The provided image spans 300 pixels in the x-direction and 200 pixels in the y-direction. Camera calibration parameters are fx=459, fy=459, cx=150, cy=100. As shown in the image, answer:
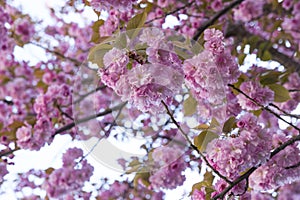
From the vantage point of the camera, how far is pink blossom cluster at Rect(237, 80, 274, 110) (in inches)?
50.9

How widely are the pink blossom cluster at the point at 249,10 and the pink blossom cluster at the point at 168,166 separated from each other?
1.36 m

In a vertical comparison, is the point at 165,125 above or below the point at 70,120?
below

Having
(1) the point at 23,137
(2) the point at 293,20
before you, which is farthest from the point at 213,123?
(2) the point at 293,20

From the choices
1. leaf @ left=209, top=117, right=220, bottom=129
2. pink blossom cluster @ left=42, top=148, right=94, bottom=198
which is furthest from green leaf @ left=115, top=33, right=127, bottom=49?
pink blossom cluster @ left=42, top=148, right=94, bottom=198

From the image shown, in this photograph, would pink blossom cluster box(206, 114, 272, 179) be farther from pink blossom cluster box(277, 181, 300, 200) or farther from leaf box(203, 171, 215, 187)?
pink blossom cluster box(277, 181, 300, 200)

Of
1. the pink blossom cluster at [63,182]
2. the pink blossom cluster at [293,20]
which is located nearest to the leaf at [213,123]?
the pink blossom cluster at [63,182]

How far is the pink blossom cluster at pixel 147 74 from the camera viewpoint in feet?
2.72

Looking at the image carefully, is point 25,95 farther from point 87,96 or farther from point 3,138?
point 87,96

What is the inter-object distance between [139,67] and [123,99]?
0.07m

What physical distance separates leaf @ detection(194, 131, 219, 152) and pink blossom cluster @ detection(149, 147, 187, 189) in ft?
0.14

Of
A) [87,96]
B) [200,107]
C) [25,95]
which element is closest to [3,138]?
[25,95]

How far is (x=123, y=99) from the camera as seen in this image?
2.83 feet

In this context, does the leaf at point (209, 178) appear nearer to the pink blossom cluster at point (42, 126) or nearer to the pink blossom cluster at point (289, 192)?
the pink blossom cluster at point (42, 126)

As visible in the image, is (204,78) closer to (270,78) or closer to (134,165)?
(134,165)
